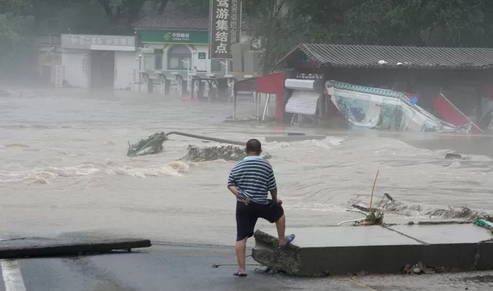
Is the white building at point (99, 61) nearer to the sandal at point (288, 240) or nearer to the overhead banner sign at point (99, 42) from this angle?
the overhead banner sign at point (99, 42)

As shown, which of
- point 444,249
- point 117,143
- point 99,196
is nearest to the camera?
point 444,249

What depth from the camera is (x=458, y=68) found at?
3014 centimetres

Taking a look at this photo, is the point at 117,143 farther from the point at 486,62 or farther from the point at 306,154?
the point at 486,62

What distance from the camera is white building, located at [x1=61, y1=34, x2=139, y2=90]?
6719 centimetres

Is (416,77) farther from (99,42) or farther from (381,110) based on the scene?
(99,42)

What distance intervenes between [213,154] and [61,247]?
10.9 m

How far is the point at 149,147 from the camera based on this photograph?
21156 mm

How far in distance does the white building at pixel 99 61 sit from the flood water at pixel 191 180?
37094mm

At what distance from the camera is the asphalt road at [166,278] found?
6.94m

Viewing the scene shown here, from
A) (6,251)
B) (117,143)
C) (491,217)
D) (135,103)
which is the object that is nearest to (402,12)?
(117,143)

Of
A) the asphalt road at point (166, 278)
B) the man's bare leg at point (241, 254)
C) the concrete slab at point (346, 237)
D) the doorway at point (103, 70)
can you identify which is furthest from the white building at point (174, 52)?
the man's bare leg at point (241, 254)

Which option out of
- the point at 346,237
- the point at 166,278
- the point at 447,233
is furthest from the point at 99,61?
the point at 166,278

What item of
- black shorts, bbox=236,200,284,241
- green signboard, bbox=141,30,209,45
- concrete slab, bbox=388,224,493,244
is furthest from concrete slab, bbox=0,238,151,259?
green signboard, bbox=141,30,209,45

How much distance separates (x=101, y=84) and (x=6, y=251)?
64220 millimetres
